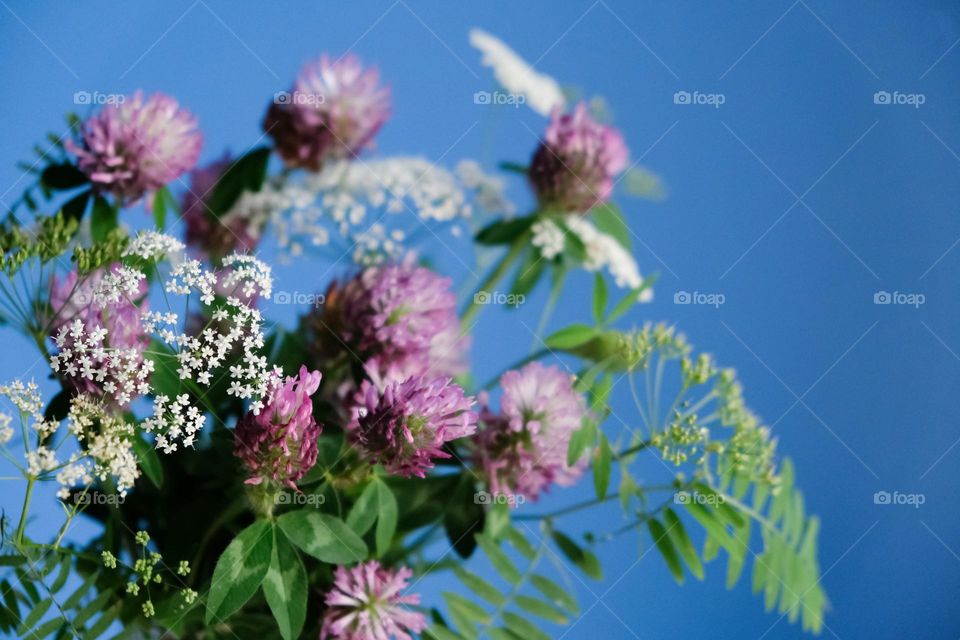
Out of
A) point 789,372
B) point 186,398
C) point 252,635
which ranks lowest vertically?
point 252,635

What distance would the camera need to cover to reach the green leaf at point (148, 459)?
61 centimetres

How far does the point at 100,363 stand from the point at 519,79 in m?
0.40

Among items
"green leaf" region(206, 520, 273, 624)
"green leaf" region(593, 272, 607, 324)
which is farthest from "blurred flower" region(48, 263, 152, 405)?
"green leaf" region(593, 272, 607, 324)

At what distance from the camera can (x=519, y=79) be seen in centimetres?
79

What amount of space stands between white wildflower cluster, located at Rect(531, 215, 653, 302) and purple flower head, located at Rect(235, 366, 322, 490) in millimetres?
243

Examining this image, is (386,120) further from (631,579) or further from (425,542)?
(631,579)

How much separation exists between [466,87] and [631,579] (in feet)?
1.55

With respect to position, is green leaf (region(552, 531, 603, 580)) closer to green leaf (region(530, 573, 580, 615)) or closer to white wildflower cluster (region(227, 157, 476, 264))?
green leaf (region(530, 573, 580, 615))

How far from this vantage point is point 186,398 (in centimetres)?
59

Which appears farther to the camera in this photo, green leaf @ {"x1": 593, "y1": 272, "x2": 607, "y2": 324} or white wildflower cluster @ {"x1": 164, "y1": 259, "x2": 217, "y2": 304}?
green leaf @ {"x1": 593, "y1": 272, "x2": 607, "y2": 324}

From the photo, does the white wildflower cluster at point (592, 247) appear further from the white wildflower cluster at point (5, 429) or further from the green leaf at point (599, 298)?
the white wildflower cluster at point (5, 429)

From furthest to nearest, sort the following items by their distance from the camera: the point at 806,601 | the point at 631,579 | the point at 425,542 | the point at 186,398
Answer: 1. the point at 631,579
2. the point at 806,601
3. the point at 425,542
4. the point at 186,398

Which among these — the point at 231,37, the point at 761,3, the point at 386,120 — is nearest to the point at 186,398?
the point at 386,120

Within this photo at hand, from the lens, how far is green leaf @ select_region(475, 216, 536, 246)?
2.52 feet
